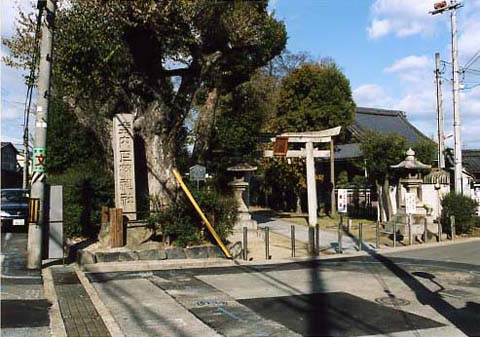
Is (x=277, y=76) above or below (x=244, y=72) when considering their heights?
above

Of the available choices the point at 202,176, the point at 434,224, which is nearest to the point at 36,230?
the point at 202,176

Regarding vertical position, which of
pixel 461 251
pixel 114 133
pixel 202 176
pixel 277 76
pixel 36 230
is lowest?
pixel 461 251

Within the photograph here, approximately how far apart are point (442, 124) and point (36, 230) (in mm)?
21074

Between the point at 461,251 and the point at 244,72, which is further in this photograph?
the point at 244,72

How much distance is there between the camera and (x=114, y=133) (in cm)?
1437

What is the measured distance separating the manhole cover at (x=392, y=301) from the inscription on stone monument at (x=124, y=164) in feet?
24.4

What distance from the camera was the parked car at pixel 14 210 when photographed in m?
19.2

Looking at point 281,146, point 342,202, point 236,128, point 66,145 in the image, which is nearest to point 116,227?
point 342,202

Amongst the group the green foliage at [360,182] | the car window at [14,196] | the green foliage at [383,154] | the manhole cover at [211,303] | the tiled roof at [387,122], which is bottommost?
the manhole cover at [211,303]

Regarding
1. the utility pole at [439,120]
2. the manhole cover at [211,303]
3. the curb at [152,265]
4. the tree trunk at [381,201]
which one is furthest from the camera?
the utility pole at [439,120]

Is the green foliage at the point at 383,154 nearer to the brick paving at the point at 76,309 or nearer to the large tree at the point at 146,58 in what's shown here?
the large tree at the point at 146,58

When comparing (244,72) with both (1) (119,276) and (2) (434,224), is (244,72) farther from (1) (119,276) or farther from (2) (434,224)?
(1) (119,276)

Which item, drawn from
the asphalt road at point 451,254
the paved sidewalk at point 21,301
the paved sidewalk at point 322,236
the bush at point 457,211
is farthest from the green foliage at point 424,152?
the paved sidewalk at point 21,301

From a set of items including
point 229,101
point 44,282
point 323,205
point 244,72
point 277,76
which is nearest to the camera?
point 44,282
